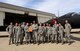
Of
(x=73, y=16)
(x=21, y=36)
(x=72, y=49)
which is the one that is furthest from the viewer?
(x=21, y=36)

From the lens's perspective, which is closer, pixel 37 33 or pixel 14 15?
pixel 37 33

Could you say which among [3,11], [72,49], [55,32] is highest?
[3,11]

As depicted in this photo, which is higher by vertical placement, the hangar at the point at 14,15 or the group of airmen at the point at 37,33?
the hangar at the point at 14,15

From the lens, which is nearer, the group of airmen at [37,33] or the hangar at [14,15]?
the group of airmen at [37,33]

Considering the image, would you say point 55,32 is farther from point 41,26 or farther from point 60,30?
point 41,26

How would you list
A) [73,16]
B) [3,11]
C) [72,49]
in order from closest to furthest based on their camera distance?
1. [72,49]
2. [73,16]
3. [3,11]

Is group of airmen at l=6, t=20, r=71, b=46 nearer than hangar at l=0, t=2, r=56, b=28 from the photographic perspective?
Yes

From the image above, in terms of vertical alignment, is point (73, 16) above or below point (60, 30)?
above

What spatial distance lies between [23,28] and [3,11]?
1783 cm

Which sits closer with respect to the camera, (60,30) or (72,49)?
(72,49)

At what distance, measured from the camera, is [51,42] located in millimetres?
10984

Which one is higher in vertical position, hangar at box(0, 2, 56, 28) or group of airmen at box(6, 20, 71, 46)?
hangar at box(0, 2, 56, 28)

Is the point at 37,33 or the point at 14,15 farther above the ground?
the point at 14,15

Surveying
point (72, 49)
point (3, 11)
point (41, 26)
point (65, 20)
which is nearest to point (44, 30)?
point (41, 26)
